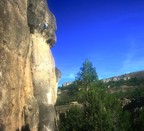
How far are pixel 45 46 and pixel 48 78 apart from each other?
3.32m

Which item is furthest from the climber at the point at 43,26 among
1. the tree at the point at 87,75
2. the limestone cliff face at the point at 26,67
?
the tree at the point at 87,75

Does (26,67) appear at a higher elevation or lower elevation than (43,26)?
lower

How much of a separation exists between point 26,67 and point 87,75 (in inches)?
2261

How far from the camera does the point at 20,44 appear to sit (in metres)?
20.0

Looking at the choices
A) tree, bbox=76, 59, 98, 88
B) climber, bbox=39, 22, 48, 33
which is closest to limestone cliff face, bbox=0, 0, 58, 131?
climber, bbox=39, 22, 48, 33

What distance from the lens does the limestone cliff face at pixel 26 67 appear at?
58.4ft

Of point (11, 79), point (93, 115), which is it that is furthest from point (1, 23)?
point (93, 115)

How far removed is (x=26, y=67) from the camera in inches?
912

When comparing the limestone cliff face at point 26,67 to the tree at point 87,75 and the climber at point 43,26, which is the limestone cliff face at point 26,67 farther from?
the tree at point 87,75

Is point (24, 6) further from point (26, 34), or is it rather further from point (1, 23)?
point (1, 23)

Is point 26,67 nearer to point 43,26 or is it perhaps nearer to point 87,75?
point 43,26

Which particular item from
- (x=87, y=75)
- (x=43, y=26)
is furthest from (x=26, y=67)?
(x=87, y=75)

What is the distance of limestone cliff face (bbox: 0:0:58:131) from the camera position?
58.4 ft

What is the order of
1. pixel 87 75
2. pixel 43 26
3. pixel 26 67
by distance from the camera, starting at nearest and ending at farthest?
1. pixel 26 67
2. pixel 43 26
3. pixel 87 75
